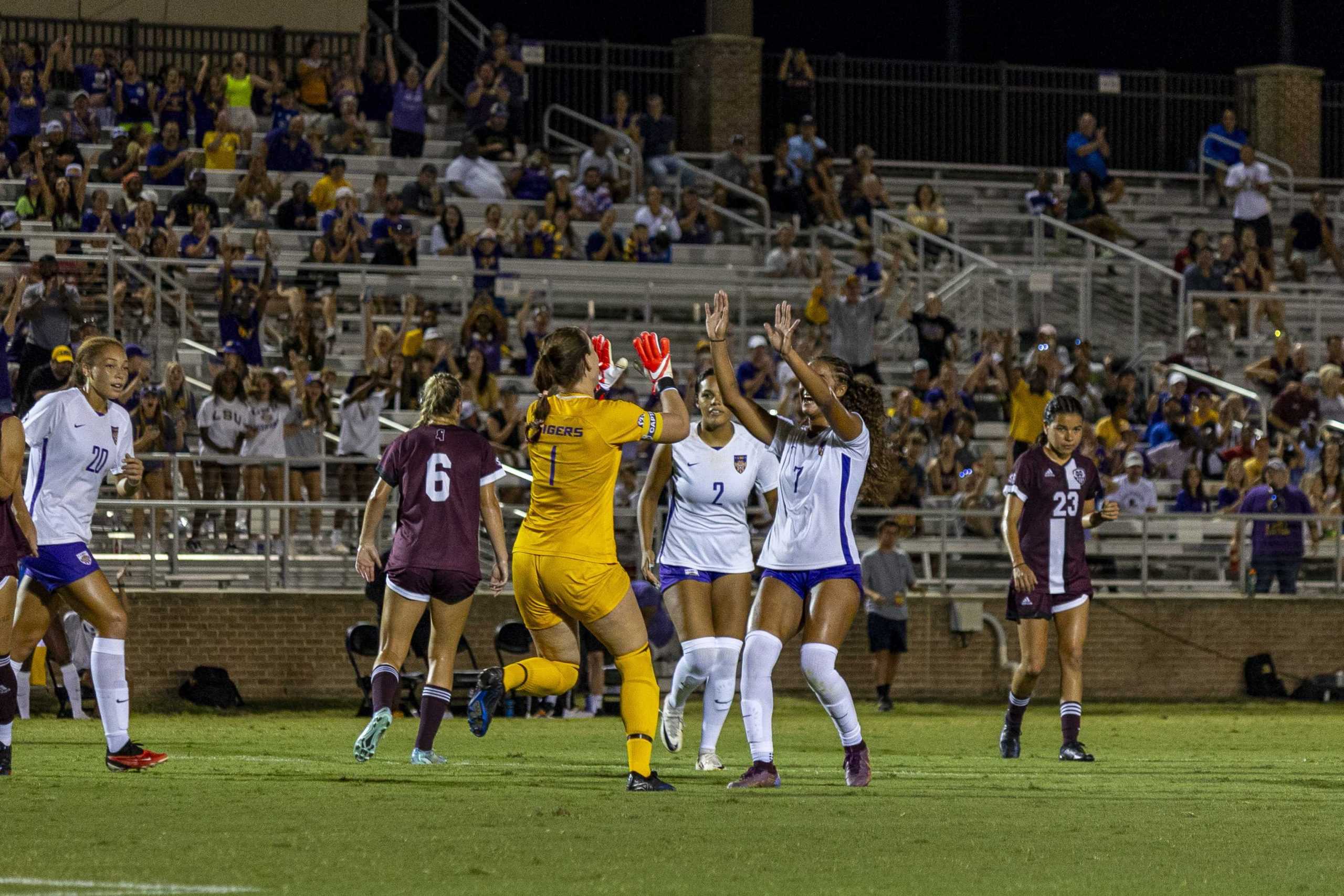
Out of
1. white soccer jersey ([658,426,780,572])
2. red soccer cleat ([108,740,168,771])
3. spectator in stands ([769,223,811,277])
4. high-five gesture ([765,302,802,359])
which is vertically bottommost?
red soccer cleat ([108,740,168,771])

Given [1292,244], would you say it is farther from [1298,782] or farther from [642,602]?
[1298,782]

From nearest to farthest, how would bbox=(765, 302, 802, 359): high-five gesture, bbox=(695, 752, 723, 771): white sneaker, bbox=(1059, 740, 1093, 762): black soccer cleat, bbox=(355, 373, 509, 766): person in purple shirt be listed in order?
bbox=(765, 302, 802, 359): high-five gesture
bbox=(355, 373, 509, 766): person in purple shirt
bbox=(695, 752, 723, 771): white sneaker
bbox=(1059, 740, 1093, 762): black soccer cleat

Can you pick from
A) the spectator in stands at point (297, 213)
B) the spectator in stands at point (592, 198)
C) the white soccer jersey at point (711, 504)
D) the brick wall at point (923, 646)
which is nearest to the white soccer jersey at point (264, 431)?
the brick wall at point (923, 646)

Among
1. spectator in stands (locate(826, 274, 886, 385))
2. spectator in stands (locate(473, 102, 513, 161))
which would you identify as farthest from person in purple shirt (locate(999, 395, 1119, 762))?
spectator in stands (locate(473, 102, 513, 161))

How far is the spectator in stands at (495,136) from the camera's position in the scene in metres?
28.8

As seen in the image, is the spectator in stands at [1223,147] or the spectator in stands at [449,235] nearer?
the spectator in stands at [449,235]

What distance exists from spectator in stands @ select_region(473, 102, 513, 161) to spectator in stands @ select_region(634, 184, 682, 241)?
1979 millimetres

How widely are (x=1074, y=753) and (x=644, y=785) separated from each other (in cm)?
411

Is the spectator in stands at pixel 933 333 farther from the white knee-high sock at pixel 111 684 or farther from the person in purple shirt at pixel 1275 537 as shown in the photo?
the white knee-high sock at pixel 111 684

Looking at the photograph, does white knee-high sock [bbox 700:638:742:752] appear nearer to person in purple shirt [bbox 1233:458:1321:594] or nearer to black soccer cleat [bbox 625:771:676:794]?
black soccer cleat [bbox 625:771:676:794]

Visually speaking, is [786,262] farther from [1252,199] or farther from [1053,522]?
[1053,522]

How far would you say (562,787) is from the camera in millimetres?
11219

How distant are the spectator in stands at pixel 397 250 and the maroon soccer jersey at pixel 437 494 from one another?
1338 cm

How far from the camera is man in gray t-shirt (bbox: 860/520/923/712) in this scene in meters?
21.0
